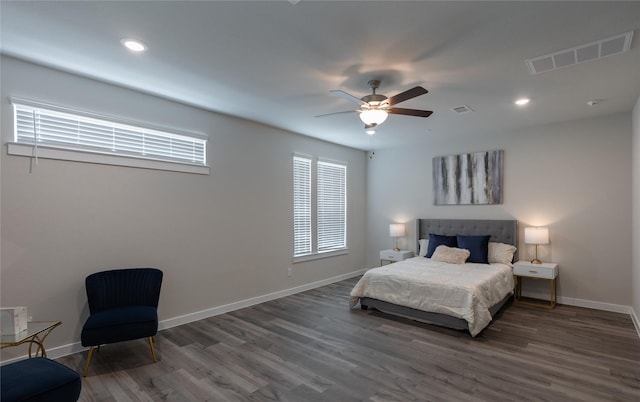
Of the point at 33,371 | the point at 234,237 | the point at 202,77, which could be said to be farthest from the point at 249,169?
the point at 33,371

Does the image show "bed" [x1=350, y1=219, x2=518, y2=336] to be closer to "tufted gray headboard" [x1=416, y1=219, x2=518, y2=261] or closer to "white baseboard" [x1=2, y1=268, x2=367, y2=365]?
"tufted gray headboard" [x1=416, y1=219, x2=518, y2=261]

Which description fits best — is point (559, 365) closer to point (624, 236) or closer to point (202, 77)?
point (624, 236)

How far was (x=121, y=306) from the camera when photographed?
3297mm

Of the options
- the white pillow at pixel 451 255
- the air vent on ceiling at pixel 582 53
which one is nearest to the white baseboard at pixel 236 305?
the white pillow at pixel 451 255

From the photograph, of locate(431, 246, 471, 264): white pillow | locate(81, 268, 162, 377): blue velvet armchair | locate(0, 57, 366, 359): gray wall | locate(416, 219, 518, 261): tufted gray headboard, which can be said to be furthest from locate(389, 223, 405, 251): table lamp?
locate(81, 268, 162, 377): blue velvet armchair

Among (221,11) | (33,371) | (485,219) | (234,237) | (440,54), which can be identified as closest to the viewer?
(33,371)

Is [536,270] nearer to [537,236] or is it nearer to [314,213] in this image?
[537,236]

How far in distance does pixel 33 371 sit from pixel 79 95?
263 centimetres

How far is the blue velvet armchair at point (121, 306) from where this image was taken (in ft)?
9.32

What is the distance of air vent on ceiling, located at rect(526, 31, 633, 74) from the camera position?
8.27ft

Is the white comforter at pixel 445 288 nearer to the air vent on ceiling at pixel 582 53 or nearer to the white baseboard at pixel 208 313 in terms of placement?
the white baseboard at pixel 208 313

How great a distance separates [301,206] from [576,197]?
4312 mm

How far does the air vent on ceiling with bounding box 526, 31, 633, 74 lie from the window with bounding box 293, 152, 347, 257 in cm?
369

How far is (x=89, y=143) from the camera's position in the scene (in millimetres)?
3369
